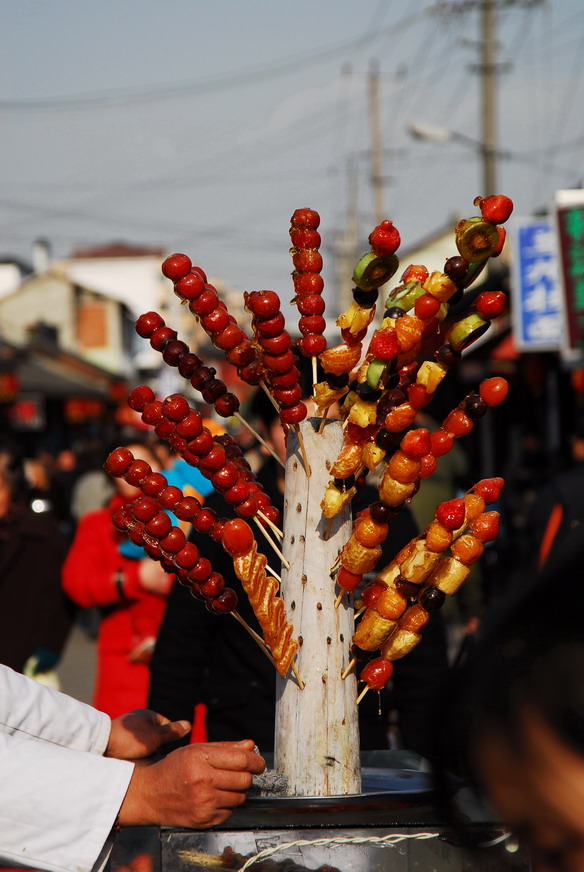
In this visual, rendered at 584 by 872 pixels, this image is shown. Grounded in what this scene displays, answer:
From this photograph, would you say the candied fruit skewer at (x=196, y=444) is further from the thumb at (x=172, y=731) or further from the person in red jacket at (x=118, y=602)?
the person in red jacket at (x=118, y=602)

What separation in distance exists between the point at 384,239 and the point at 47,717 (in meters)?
1.09

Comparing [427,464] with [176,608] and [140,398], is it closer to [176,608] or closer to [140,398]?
[140,398]

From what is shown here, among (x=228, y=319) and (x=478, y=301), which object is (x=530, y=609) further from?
(x=228, y=319)

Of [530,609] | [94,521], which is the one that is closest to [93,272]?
[94,521]

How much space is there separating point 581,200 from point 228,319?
31.5ft

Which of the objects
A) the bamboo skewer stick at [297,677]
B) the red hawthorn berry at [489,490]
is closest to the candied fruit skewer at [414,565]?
the red hawthorn berry at [489,490]

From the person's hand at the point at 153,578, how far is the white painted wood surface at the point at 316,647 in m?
2.73

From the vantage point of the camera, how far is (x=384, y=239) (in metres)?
1.77

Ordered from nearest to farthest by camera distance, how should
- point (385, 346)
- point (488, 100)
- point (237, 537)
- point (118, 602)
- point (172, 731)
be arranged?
point (385, 346) → point (237, 537) → point (172, 731) → point (118, 602) → point (488, 100)

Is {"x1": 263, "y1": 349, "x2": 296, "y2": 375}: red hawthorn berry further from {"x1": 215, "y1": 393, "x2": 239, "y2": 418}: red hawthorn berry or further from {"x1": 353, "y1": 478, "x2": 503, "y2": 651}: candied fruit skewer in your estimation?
{"x1": 353, "y1": 478, "x2": 503, "y2": 651}: candied fruit skewer

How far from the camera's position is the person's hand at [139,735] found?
2107mm

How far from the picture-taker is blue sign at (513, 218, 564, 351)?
11891 millimetres

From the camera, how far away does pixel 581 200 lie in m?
10.8

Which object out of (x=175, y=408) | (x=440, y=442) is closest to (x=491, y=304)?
(x=440, y=442)
